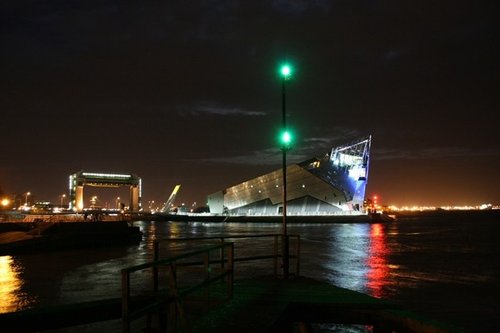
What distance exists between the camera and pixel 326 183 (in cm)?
14212

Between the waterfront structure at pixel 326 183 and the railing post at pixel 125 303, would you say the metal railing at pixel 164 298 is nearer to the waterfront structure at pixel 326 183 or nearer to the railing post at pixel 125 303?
the railing post at pixel 125 303

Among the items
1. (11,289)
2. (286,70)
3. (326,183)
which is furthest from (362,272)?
(326,183)

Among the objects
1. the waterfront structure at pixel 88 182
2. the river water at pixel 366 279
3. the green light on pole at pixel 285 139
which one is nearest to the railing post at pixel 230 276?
the river water at pixel 366 279

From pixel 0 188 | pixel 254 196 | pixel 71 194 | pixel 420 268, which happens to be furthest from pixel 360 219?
pixel 420 268

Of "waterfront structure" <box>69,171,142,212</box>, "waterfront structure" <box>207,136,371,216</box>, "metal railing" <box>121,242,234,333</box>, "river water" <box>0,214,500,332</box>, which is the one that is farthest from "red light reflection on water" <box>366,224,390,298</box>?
"waterfront structure" <box>69,171,142,212</box>

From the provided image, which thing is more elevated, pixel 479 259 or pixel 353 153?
pixel 353 153

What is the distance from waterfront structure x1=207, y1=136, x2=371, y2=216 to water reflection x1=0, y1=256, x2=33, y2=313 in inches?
4407

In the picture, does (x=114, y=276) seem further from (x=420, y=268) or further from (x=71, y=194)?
(x=71, y=194)

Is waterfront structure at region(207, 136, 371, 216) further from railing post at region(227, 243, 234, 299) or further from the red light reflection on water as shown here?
railing post at region(227, 243, 234, 299)

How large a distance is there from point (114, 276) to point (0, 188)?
454 feet

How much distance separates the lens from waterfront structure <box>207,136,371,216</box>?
141 meters

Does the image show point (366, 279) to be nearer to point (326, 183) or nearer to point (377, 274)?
point (377, 274)

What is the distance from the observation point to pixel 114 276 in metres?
24.0

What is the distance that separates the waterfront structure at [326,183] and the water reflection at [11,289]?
367 ft
